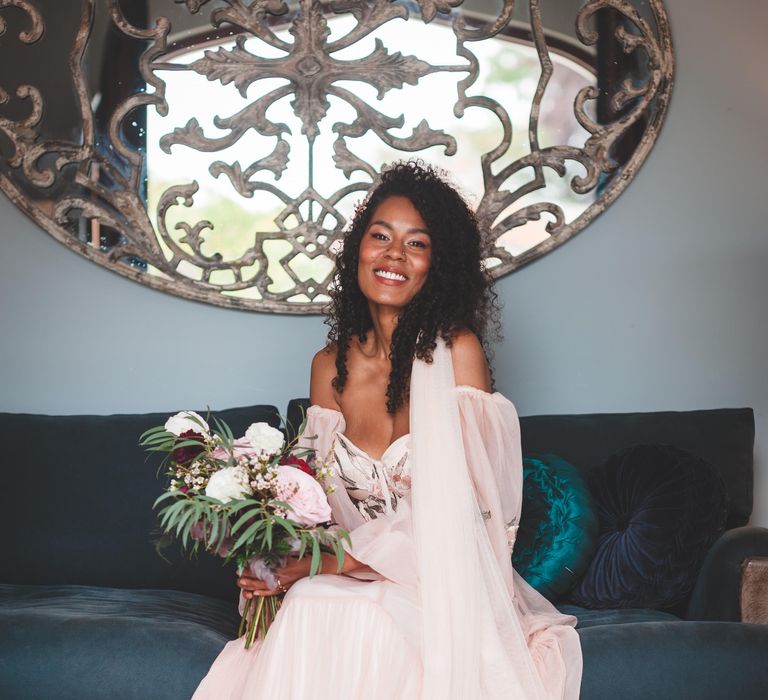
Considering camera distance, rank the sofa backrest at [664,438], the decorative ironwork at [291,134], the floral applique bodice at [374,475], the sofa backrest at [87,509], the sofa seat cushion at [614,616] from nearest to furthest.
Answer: the sofa seat cushion at [614,616] < the floral applique bodice at [374,475] < the sofa backrest at [87,509] < the sofa backrest at [664,438] < the decorative ironwork at [291,134]

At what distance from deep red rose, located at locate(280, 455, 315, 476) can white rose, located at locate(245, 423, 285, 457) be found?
0.04 metres

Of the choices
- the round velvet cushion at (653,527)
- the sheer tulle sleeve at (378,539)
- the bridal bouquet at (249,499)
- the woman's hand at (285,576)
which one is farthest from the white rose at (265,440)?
Answer: the round velvet cushion at (653,527)

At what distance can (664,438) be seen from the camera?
2.71 meters

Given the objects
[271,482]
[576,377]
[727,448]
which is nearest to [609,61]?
[576,377]

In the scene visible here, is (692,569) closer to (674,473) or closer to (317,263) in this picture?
(674,473)

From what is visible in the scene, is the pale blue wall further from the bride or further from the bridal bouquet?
the bridal bouquet

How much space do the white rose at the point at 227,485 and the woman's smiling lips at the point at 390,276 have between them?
839 millimetres

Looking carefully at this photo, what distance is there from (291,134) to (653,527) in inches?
66.6

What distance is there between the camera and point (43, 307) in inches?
123

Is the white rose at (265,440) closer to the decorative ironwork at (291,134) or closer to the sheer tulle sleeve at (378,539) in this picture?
the sheer tulle sleeve at (378,539)

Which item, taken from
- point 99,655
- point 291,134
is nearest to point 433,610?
point 99,655

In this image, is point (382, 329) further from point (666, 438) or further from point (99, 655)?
point (99, 655)

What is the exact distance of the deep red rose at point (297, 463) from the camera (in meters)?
1.85

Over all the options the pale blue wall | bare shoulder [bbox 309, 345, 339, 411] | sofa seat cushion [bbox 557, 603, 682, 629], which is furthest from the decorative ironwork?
sofa seat cushion [bbox 557, 603, 682, 629]
